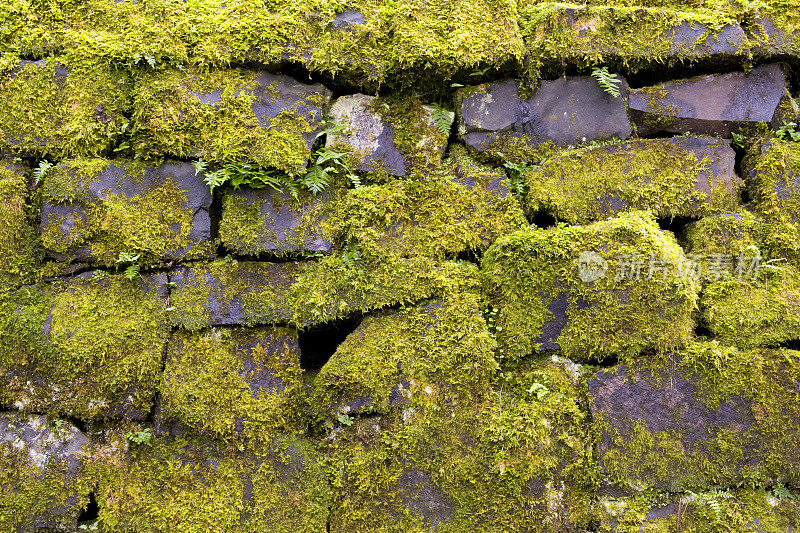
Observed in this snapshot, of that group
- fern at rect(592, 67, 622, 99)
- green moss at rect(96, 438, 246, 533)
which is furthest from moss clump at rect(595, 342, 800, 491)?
green moss at rect(96, 438, 246, 533)

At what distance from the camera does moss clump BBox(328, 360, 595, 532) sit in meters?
3.40

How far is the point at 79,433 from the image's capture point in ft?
11.7

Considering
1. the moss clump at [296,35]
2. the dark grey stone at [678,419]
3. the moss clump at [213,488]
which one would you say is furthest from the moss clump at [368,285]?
the moss clump at [296,35]

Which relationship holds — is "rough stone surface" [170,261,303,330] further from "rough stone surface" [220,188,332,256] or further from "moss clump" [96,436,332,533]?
"moss clump" [96,436,332,533]

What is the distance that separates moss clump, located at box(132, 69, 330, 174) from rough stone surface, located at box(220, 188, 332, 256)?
9.7 inches

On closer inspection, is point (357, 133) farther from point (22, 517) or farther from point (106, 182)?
point (22, 517)

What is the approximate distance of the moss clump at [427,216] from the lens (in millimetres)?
3678

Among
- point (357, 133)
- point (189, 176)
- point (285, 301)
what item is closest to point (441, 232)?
point (357, 133)

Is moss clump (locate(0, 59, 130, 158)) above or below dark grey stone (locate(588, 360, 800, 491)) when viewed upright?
above

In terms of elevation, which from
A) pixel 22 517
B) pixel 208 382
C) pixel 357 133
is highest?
pixel 357 133

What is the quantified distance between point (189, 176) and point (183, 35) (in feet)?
3.44

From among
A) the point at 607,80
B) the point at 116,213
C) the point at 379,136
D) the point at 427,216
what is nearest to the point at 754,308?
the point at 607,80

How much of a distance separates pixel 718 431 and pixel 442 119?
2.99 meters

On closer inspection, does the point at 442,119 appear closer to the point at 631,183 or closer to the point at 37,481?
the point at 631,183
